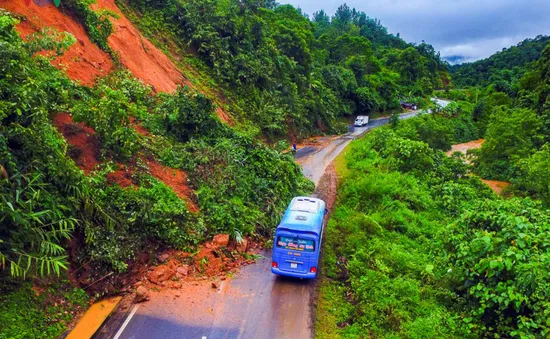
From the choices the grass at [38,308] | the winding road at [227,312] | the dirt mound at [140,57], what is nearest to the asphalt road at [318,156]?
the dirt mound at [140,57]

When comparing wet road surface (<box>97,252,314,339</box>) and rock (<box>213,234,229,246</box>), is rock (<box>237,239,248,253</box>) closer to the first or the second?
rock (<box>213,234,229,246</box>)

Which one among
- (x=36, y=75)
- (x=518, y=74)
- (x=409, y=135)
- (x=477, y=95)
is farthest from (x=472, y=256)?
(x=518, y=74)

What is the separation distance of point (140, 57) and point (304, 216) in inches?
601

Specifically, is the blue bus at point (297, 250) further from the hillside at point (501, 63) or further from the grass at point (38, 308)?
the hillside at point (501, 63)

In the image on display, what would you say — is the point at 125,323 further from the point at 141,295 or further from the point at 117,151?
the point at 117,151

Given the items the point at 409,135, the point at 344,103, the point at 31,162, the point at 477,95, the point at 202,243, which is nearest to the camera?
A: the point at 31,162

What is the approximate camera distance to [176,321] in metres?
9.45

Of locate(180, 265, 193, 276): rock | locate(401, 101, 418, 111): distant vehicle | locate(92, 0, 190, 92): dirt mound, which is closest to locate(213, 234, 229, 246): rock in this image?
locate(180, 265, 193, 276): rock

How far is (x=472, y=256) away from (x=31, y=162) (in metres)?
11.6

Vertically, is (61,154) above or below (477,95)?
below

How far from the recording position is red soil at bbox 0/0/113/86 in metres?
15.0

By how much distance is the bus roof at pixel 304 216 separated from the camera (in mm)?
11547

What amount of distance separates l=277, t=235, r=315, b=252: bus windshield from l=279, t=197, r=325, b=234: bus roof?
34 centimetres

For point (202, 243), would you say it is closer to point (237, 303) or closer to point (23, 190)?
point (237, 303)
